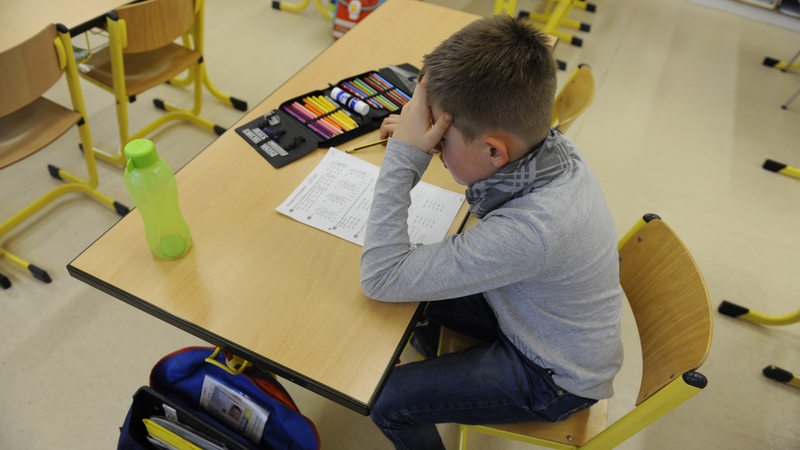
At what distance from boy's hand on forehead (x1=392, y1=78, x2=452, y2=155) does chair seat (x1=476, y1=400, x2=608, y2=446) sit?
2.01 feet

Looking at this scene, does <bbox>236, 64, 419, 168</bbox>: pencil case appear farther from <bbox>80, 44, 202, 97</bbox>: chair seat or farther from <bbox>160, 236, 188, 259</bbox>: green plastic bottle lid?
<bbox>80, 44, 202, 97</bbox>: chair seat

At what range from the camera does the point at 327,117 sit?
4.43 ft

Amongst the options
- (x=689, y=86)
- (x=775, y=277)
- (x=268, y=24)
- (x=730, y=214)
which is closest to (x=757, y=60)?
(x=689, y=86)

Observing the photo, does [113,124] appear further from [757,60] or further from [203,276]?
[757,60]

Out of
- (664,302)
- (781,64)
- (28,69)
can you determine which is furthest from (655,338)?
(781,64)

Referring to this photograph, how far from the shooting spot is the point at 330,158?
126 cm

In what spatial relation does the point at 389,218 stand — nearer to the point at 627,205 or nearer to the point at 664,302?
the point at 664,302

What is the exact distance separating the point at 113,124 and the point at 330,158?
1713 mm

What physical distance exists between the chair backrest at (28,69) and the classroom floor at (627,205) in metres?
0.61

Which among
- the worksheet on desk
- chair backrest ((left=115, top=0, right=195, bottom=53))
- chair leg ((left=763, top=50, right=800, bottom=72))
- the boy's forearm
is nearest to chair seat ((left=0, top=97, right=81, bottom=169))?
chair backrest ((left=115, top=0, right=195, bottom=53))

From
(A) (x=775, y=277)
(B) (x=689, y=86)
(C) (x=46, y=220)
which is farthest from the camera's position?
(B) (x=689, y=86)

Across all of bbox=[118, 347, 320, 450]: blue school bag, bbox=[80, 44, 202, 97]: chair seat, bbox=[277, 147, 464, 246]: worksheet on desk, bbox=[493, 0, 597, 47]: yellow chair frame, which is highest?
bbox=[277, 147, 464, 246]: worksheet on desk

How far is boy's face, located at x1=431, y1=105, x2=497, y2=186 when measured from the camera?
899 millimetres

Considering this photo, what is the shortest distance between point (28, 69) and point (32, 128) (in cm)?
31
